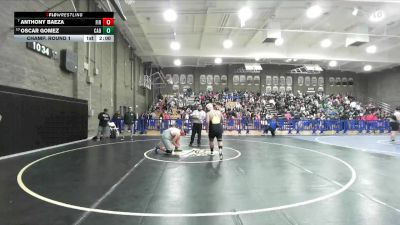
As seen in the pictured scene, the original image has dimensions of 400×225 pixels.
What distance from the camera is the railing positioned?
2095 cm

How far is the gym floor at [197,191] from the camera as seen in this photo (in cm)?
410

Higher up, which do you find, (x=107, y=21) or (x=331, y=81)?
(x=331, y=81)

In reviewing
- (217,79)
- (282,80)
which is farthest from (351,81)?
(217,79)

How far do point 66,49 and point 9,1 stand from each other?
3.82m

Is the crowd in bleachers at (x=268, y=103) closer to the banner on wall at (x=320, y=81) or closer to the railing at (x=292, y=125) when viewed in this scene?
the banner on wall at (x=320, y=81)

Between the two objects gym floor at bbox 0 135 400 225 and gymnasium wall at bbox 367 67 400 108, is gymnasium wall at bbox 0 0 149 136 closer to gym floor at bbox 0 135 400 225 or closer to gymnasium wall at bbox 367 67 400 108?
gym floor at bbox 0 135 400 225

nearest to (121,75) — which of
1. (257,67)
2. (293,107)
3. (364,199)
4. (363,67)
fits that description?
(257,67)

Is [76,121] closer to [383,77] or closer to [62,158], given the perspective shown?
[62,158]

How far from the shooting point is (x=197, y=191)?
5461mm

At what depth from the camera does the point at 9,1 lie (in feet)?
31.5

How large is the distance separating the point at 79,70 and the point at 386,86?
33419 millimetres

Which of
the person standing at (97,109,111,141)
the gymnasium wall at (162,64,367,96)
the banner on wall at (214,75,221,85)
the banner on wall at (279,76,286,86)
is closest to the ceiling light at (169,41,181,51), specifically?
the gymnasium wall at (162,64,367,96)

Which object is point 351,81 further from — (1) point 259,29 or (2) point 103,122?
(2) point 103,122
